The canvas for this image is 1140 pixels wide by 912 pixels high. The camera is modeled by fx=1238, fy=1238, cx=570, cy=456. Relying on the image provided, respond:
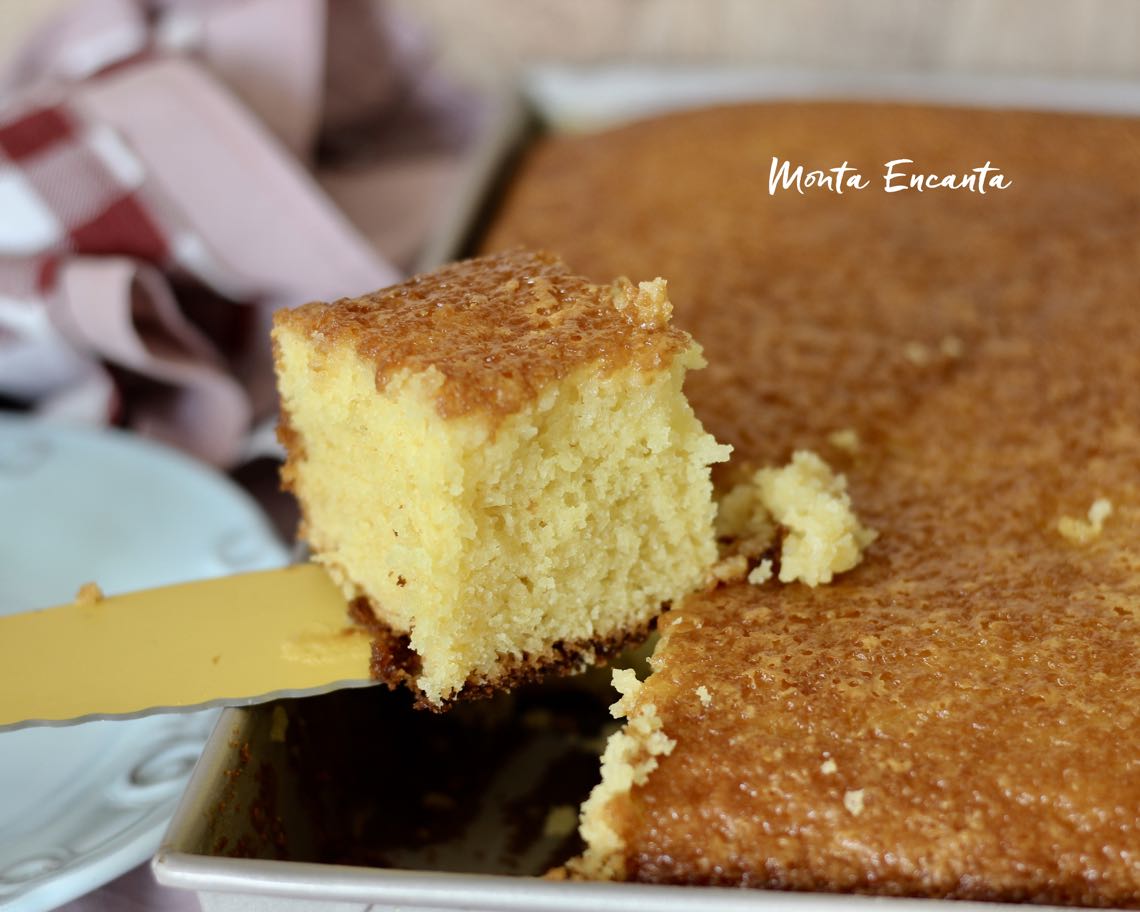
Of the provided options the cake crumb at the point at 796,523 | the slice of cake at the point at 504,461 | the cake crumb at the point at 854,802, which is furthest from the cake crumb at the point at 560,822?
the cake crumb at the point at 854,802

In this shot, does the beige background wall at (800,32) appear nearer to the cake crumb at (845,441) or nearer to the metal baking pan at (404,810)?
the metal baking pan at (404,810)

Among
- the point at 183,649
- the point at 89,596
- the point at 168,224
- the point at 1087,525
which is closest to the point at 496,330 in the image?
the point at 183,649

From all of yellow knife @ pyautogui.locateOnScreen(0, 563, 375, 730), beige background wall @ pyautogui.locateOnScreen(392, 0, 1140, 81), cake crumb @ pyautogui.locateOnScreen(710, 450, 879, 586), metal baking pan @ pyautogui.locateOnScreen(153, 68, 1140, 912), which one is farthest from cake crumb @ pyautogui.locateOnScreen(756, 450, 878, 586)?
beige background wall @ pyautogui.locateOnScreen(392, 0, 1140, 81)

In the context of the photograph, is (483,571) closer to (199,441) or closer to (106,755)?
(106,755)

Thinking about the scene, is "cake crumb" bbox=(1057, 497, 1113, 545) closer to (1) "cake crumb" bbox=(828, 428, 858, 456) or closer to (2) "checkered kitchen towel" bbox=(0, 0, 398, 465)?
(1) "cake crumb" bbox=(828, 428, 858, 456)

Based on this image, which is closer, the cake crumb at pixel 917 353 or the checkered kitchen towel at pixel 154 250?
the cake crumb at pixel 917 353
